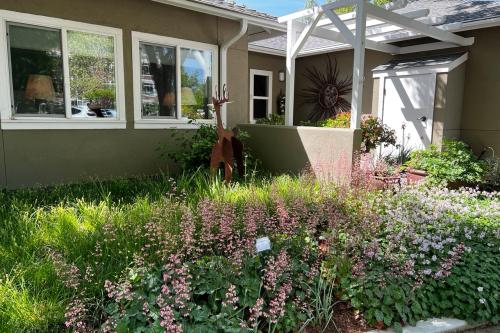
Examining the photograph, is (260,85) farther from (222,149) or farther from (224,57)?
(222,149)

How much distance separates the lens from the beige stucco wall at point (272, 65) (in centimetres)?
999

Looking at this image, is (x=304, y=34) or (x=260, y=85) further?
(x=260, y=85)

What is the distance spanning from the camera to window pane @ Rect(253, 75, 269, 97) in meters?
10.3

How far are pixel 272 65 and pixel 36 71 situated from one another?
6.81 m

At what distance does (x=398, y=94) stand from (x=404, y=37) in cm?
126

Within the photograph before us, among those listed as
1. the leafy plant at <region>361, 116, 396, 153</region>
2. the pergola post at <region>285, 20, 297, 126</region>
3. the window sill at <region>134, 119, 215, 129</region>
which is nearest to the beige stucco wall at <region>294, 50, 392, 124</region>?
the leafy plant at <region>361, 116, 396, 153</region>

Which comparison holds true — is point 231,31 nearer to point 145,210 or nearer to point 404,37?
point 404,37

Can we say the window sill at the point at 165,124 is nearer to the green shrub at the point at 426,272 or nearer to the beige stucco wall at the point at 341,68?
the green shrub at the point at 426,272

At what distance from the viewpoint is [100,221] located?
3.13 m

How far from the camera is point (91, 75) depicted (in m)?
5.44

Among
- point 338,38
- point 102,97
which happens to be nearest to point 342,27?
point 338,38

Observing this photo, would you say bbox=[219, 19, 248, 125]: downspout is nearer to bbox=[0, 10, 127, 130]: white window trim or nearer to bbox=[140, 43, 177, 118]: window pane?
bbox=[140, 43, 177, 118]: window pane

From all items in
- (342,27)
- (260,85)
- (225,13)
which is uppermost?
(225,13)

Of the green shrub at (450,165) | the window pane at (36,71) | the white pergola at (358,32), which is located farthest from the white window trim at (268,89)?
the window pane at (36,71)
